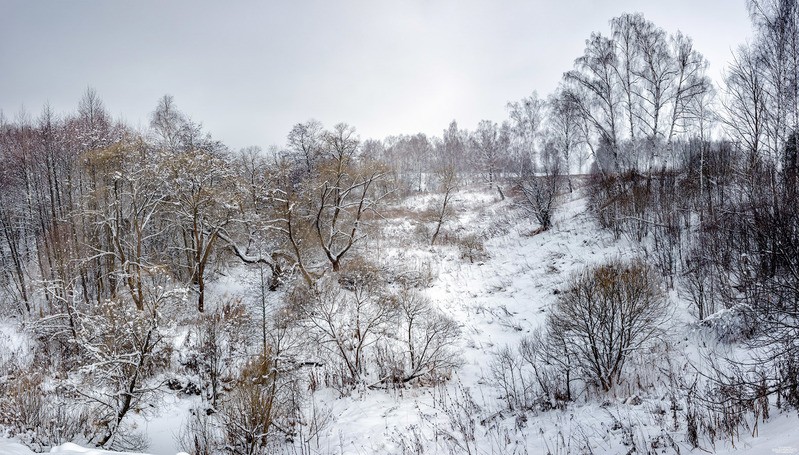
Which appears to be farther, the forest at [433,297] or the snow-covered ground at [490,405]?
the forest at [433,297]

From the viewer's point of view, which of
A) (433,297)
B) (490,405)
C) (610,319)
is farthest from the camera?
(433,297)

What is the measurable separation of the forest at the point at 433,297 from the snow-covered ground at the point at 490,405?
0.09 metres

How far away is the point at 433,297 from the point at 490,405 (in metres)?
7.78

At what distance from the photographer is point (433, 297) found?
16.7 meters

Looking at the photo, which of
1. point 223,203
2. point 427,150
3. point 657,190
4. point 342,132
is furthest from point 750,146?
point 427,150

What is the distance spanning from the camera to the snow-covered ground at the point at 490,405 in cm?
613

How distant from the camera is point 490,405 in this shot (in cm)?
903

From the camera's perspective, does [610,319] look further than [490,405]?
No

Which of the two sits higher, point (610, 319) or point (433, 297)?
point (610, 319)

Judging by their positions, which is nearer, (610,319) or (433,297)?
(610,319)

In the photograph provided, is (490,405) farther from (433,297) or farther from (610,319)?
(433,297)

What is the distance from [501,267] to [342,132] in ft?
38.6

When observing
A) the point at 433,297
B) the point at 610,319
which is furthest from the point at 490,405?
the point at 433,297

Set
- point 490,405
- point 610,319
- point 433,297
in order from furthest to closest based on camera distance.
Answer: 1. point 433,297
2. point 490,405
3. point 610,319
